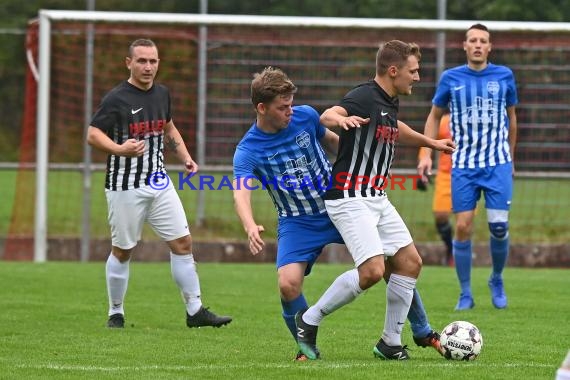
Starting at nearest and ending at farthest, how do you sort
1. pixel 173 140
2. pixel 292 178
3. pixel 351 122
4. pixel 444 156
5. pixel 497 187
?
pixel 351 122, pixel 292 178, pixel 173 140, pixel 497 187, pixel 444 156

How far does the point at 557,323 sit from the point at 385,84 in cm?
272

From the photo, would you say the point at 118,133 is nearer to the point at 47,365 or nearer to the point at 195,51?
the point at 47,365

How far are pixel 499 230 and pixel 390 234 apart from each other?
10.5ft

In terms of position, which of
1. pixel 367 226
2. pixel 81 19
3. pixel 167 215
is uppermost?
pixel 81 19

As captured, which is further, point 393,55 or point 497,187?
point 497,187

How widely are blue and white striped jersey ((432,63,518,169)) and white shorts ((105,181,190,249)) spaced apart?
2.47 metres

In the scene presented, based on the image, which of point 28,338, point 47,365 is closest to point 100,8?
point 28,338

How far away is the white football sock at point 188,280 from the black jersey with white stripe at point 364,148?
7.08ft

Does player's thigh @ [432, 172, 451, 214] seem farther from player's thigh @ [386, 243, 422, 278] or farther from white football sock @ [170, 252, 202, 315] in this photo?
player's thigh @ [386, 243, 422, 278]

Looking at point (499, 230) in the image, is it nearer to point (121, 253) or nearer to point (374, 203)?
point (121, 253)

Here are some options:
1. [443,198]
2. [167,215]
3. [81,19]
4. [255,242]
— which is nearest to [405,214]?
[443,198]

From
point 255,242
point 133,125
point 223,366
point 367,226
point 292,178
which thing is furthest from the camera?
point 133,125

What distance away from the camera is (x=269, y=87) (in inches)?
283

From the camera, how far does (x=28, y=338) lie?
830cm
